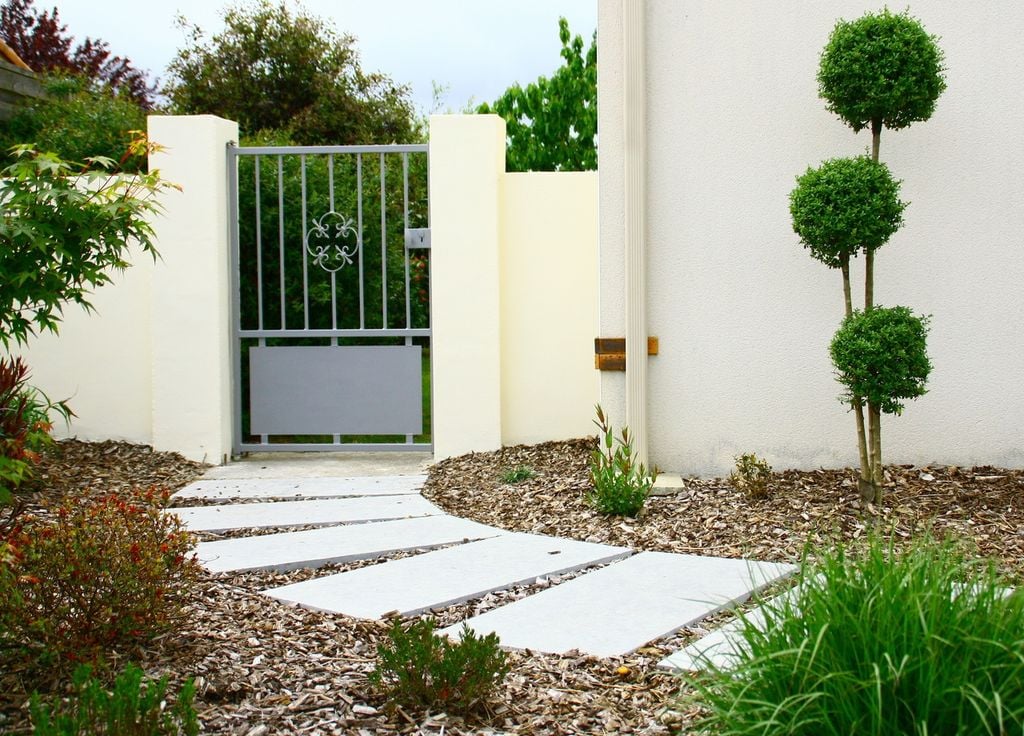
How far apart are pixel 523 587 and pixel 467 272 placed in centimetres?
335

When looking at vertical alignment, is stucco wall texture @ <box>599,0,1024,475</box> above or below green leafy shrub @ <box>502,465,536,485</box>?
above

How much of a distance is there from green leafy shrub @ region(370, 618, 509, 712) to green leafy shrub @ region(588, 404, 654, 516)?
243cm

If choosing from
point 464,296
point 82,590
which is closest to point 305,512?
point 464,296

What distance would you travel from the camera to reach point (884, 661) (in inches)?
86.0

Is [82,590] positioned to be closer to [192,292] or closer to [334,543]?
[334,543]

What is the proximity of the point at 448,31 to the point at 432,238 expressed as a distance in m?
4.18

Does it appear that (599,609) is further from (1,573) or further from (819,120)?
(819,120)

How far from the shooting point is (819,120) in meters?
5.60

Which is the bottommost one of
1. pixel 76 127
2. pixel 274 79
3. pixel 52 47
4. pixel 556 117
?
pixel 76 127

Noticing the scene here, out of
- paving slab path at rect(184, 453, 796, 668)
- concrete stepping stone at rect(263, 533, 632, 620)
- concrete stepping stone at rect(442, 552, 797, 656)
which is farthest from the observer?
concrete stepping stone at rect(263, 533, 632, 620)

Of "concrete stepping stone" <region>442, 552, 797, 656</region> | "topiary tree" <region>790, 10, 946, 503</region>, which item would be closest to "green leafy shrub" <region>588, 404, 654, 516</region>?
"concrete stepping stone" <region>442, 552, 797, 656</region>

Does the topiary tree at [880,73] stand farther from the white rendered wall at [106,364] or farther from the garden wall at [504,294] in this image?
the white rendered wall at [106,364]

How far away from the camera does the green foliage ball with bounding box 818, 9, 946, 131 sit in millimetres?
4898

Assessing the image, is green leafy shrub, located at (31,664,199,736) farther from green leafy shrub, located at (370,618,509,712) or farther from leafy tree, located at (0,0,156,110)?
leafy tree, located at (0,0,156,110)
